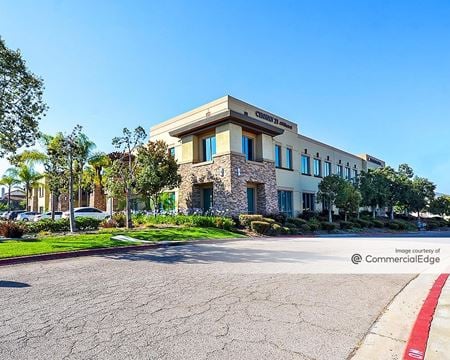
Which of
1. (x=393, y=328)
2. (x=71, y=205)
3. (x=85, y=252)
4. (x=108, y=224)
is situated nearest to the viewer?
(x=393, y=328)

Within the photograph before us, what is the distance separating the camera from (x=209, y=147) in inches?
1069

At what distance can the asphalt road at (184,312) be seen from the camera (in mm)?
3861

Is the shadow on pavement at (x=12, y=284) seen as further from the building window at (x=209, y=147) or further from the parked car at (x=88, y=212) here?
the parked car at (x=88, y=212)

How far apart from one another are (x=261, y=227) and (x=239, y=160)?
5788 mm

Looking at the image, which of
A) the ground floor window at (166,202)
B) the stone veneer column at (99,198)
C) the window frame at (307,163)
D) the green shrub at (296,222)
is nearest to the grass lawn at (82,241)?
the green shrub at (296,222)

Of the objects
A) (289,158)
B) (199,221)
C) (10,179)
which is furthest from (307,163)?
(10,179)

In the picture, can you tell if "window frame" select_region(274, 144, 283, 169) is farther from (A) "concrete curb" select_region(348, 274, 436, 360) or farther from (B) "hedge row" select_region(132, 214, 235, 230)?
(A) "concrete curb" select_region(348, 274, 436, 360)

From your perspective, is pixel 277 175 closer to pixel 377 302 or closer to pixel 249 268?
pixel 249 268

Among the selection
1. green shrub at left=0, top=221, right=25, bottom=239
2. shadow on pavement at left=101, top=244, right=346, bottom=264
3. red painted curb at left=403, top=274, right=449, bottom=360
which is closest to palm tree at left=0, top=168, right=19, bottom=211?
green shrub at left=0, top=221, right=25, bottom=239

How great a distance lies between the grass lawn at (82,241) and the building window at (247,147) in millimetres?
8601

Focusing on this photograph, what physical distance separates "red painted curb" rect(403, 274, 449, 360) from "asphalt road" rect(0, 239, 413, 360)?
58cm

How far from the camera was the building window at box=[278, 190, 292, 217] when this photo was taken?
30531mm

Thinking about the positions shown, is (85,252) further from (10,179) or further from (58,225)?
(10,179)

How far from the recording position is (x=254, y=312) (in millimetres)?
5160
